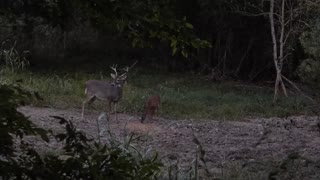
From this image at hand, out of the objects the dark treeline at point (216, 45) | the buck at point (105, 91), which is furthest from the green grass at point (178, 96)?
the dark treeline at point (216, 45)

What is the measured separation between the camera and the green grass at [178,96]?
45.1ft

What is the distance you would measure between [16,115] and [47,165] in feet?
0.61

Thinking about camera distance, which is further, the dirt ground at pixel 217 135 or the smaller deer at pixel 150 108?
the smaller deer at pixel 150 108

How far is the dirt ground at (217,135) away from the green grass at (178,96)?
0.67m

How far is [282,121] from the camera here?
13.3 metres

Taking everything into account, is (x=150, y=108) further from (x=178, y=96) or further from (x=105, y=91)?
(x=178, y=96)

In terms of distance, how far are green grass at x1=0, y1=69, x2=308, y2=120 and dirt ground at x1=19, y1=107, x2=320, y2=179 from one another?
26.2 inches

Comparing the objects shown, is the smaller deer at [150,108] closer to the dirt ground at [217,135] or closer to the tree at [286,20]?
the dirt ground at [217,135]

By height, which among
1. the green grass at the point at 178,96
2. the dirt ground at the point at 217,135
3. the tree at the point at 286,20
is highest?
the tree at the point at 286,20

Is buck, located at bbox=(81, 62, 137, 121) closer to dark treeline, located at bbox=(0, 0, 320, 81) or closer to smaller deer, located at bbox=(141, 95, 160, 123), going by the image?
smaller deer, located at bbox=(141, 95, 160, 123)

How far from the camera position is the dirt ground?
370 inches

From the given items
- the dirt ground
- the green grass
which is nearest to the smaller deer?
the dirt ground

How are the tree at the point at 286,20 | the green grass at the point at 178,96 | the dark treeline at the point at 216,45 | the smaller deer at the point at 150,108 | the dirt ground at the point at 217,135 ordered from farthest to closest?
the dark treeline at the point at 216,45
the tree at the point at 286,20
the green grass at the point at 178,96
the smaller deer at the point at 150,108
the dirt ground at the point at 217,135

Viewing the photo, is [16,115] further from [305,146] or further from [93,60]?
[93,60]
